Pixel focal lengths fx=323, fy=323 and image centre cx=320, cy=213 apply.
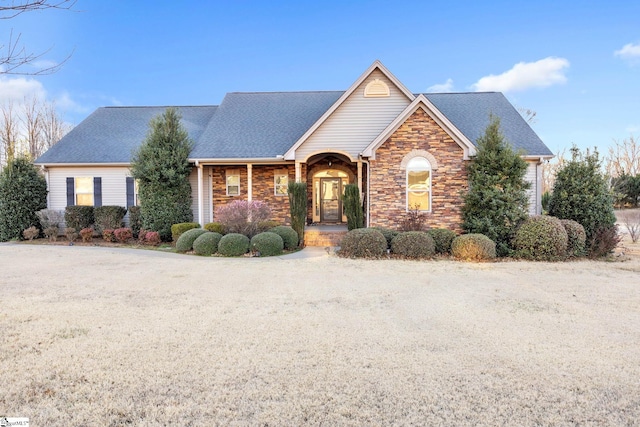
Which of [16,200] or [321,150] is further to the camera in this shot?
[16,200]

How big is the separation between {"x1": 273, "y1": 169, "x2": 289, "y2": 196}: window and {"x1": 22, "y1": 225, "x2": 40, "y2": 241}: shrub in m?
10.4

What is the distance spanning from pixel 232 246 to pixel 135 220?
647cm

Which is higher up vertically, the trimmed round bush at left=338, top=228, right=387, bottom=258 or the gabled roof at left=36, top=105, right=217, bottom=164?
the gabled roof at left=36, top=105, right=217, bottom=164

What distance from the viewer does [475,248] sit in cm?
952

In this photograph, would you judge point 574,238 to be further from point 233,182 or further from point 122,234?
point 122,234

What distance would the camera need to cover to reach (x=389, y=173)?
1195 cm

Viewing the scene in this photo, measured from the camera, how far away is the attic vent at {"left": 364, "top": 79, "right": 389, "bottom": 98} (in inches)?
532

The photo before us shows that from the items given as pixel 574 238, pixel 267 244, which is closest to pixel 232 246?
pixel 267 244

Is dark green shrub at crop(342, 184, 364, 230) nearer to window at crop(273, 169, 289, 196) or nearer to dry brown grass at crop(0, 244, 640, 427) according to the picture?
window at crop(273, 169, 289, 196)

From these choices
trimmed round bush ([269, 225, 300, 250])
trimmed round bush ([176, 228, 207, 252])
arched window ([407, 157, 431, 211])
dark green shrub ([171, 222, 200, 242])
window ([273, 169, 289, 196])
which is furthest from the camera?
window ([273, 169, 289, 196])

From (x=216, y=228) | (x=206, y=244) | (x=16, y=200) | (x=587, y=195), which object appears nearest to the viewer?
(x=587, y=195)

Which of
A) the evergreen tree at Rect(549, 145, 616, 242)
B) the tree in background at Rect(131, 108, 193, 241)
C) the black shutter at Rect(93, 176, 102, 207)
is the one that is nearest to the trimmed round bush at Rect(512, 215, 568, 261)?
the evergreen tree at Rect(549, 145, 616, 242)

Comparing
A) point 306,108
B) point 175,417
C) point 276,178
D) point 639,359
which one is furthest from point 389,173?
point 175,417

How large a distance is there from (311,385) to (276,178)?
13.2 meters
